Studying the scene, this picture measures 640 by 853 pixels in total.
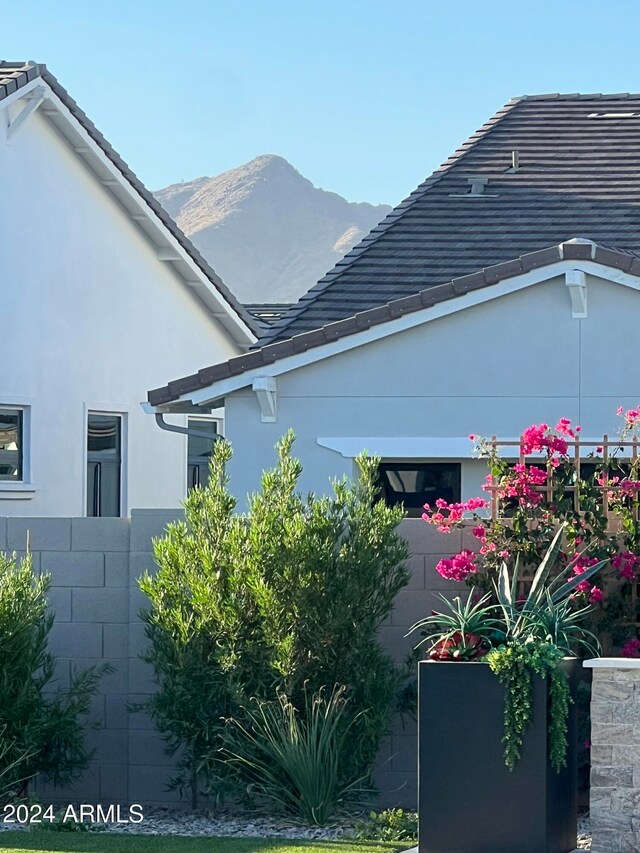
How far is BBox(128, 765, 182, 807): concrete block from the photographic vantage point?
33.1ft

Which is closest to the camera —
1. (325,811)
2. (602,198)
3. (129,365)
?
(325,811)

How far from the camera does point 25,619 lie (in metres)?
9.40

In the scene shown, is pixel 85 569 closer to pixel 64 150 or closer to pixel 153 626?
pixel 153 626

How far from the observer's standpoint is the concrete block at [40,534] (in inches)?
407

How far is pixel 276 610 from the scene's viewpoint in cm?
906

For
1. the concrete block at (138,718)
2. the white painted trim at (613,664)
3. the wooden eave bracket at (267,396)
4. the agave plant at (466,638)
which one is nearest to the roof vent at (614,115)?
the wooden eave bracket at (267,396)

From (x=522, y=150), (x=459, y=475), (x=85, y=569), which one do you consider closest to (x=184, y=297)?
(x=522, y=150)

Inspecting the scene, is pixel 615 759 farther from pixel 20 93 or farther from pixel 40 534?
pixel 20 93

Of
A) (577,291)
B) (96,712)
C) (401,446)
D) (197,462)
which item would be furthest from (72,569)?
(197,462)

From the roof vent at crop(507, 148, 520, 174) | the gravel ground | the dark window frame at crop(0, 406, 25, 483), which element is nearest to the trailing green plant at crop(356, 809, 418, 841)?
the gravel ground

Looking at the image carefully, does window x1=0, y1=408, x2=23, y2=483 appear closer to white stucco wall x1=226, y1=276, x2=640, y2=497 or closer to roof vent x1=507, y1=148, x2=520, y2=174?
white stucco wall x1=226, y1=276, x2=640, y2=497

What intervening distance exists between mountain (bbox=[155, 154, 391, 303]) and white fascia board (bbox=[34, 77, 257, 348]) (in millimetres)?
112022

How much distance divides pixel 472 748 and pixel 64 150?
14739 millimetres

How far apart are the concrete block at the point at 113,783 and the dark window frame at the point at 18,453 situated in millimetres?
9389
